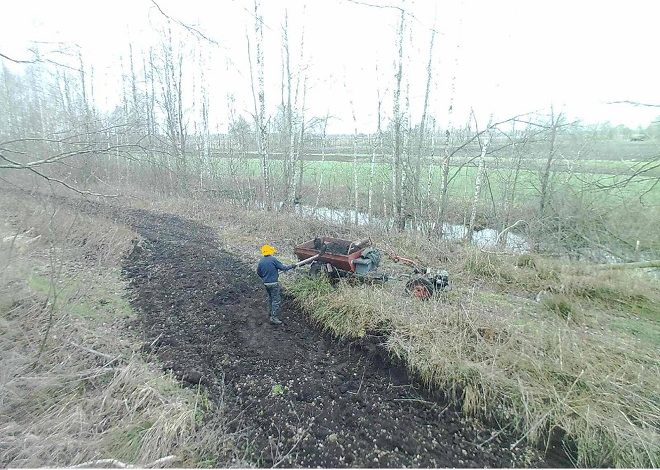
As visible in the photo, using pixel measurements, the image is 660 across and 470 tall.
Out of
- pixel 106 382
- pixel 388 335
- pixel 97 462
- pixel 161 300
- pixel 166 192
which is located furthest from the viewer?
pixel 166 192

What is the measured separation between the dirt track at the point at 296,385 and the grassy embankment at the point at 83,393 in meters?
0.42

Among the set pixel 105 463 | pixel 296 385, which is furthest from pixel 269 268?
pixel 105 463

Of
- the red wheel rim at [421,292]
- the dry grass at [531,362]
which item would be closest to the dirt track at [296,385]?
the dry grass at [531,362]

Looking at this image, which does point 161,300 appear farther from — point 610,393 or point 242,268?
point 610,393

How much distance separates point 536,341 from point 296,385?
348 cm

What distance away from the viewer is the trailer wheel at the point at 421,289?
6021 millimetres

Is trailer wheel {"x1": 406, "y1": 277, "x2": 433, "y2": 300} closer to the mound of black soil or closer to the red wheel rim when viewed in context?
the red wheel rim

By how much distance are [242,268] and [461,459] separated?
6298mm

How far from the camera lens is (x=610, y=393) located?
152 inches

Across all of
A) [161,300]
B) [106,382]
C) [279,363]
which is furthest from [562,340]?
[161,300]

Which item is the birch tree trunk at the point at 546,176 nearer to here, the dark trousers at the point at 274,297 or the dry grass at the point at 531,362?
the dry grass at the point at 531,362

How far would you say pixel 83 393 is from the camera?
153 inches

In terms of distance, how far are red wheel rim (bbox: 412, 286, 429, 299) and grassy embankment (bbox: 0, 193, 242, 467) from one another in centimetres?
374

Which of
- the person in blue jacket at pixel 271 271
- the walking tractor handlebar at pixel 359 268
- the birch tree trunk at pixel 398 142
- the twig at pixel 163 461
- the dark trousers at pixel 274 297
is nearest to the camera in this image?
the twig at pixel 163 461
